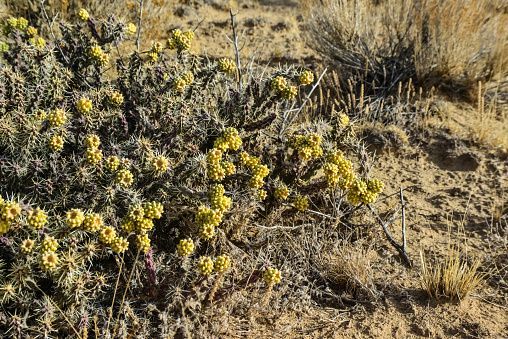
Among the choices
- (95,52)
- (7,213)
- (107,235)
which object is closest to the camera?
(7,213)

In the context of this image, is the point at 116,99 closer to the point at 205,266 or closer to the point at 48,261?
the point at 48,261

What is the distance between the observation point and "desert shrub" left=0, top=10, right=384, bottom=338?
2.67 meters

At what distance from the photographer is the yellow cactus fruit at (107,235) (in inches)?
104

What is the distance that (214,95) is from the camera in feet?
12.8

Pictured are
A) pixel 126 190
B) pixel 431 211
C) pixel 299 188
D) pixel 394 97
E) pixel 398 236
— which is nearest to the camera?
pixel 126 190

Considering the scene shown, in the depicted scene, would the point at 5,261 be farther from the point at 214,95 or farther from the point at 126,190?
the point at 214,95

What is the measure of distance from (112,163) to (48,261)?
71 cm

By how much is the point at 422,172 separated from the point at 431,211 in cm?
59

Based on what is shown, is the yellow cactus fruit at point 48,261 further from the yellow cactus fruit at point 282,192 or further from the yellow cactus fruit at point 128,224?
the yellow cactus fruit at point 282,192

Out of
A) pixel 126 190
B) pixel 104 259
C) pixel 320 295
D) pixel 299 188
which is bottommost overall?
pixel 320 295

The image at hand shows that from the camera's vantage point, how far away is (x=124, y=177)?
2730mm

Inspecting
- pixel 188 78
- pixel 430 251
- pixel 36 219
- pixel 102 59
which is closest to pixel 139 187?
pixel 36 219

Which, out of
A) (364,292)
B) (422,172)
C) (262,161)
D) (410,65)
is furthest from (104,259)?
(410,65)

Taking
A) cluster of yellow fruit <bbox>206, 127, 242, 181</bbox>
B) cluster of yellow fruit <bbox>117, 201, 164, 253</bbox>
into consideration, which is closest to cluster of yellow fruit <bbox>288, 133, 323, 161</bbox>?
cluster of yellow fruit <bbox>206, 127, 242, 181</bbox>
